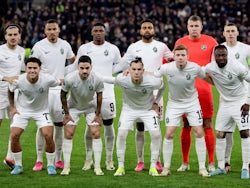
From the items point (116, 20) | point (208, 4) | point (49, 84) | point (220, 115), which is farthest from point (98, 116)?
Answer: point (208, 4)

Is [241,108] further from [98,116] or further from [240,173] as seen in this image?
[98,116]

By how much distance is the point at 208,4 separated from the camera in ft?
122

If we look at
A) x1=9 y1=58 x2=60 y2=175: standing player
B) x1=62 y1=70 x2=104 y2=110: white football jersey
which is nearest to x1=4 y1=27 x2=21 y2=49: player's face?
x1=9 y1=58 x2=60 y2=175: standing player

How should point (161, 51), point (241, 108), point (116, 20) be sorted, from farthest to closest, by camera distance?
point (116, 20), point (161, 51), point (241, 108)

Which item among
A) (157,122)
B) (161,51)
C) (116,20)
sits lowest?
(157,122)

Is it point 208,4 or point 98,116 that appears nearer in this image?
point 98,116

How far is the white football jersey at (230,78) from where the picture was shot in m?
11.1

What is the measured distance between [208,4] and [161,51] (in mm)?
25914

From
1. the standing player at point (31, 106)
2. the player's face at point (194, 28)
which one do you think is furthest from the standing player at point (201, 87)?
the standing player at point (31, 106)

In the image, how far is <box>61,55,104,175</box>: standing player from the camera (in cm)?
1123

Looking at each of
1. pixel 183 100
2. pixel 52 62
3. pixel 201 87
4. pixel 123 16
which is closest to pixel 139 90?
pixel 183 100

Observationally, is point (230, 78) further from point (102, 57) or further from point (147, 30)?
point (102, 57)

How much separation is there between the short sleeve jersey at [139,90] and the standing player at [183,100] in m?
0.24

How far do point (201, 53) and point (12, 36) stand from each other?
3154mm
